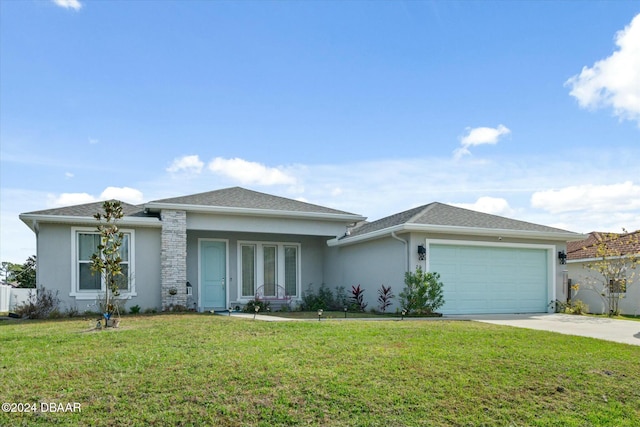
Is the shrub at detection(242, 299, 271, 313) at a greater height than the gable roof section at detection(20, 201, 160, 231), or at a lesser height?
lesser

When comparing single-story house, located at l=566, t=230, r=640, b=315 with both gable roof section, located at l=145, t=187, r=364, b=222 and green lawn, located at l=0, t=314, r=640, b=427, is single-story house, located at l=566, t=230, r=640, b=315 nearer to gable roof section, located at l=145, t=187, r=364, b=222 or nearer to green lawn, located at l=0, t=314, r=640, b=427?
gable roof section, located at l=145, t=187, r=364, b=222

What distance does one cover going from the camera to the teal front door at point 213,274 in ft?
58.2

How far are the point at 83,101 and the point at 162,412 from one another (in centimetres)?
1122

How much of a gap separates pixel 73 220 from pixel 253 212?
5.26m

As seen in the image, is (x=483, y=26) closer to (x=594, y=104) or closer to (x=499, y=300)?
(x=594, y=104)

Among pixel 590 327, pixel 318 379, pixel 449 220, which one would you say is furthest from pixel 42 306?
pixel 590 327

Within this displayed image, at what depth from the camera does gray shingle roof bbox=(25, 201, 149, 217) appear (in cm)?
1521

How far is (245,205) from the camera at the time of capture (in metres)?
17.2

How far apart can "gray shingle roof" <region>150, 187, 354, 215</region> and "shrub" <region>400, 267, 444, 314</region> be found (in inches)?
178

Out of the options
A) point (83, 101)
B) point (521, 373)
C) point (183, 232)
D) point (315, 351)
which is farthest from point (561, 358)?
point (83, 101)

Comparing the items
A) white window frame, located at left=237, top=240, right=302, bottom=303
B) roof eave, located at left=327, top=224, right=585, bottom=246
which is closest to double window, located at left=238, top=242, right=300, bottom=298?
white window frame, located at left=237, top=240, right=302, bottom=303

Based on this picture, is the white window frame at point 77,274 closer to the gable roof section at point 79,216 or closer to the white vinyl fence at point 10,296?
the gable roof section at point 79,216

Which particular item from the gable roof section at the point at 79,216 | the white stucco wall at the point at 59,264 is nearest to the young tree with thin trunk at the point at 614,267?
the gable roof section at the point at 79,216

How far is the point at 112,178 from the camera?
55.4 ft
